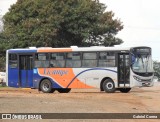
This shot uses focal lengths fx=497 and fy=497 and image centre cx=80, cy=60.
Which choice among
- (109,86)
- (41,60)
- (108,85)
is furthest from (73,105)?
(41,60)

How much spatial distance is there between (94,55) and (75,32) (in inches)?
753

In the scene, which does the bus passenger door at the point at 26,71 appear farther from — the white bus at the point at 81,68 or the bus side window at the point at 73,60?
the bus side window at the point at 73,60

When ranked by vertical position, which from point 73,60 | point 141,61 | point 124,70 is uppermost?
point 73,60

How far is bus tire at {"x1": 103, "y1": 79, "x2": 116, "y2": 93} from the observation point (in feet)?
103

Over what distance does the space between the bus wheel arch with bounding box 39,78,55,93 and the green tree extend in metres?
16.3

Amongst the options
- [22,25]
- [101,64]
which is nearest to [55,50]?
[101,64]

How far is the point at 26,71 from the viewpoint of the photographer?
110 feet

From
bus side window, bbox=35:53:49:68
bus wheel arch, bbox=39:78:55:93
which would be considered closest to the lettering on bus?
bus side window, bbox=35:53:49:68

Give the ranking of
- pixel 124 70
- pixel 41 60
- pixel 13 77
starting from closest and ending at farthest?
1. pixel 124 70
2. pixel 41 60
3. pixel 13 77

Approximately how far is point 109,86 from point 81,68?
219cm

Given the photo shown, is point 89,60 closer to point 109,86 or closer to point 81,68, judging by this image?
point 81,68

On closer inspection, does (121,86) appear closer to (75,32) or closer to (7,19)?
(75,32)

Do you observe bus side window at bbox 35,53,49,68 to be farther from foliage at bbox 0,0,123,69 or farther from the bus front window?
foliage at bbox 0,0,123,69

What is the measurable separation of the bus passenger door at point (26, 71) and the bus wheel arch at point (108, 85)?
16.2 ft
